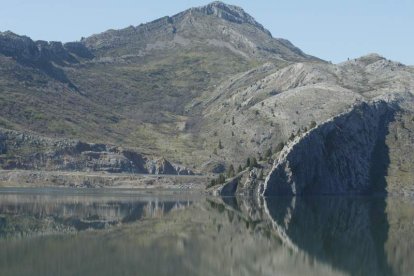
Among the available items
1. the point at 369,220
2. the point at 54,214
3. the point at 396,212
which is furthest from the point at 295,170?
the point at 54,214

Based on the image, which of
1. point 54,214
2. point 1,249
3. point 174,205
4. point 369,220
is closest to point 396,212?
point 369,220

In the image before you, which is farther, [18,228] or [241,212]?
[241,212]

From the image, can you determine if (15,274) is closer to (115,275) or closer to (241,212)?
(115,275)

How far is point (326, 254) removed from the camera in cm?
7238

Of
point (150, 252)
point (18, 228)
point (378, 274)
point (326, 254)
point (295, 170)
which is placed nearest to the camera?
point (378, 274)

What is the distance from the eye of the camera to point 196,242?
77.0 meters

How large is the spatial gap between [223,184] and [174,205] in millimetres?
59548

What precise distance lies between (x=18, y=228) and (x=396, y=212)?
78876mm

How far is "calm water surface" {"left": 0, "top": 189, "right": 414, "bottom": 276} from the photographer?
199 ft

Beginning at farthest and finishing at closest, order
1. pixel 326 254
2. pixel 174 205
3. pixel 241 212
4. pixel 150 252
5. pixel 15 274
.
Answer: pixel 174 205
pixel 241 212
pixel 326 254
pixel 150 252
pixel 15 274

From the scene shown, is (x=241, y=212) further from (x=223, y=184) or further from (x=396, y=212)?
(x=223, y=184)

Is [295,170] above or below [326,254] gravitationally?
above

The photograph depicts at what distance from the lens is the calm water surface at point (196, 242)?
199 ft

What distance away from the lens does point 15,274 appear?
53.1 meters
